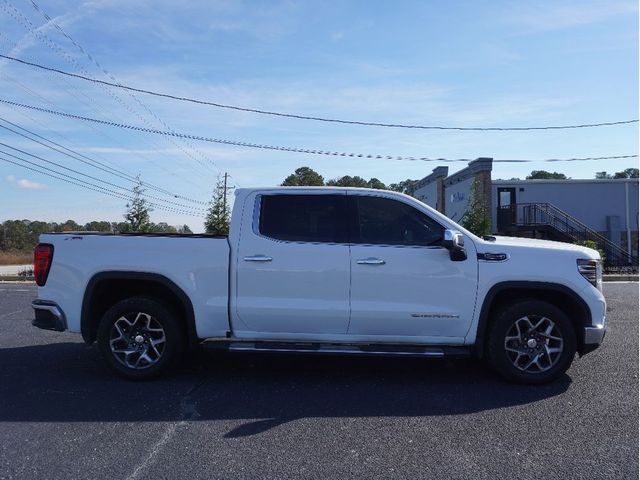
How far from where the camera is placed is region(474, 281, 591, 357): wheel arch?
5.75 metres

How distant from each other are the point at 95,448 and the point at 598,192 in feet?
110

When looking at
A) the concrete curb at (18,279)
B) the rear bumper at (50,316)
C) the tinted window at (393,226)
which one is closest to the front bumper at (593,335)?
the tinted window at (393,226)

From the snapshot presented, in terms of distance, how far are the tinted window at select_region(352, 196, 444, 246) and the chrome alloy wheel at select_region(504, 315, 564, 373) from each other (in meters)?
1.17

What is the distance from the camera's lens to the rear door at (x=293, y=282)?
5.76 metres

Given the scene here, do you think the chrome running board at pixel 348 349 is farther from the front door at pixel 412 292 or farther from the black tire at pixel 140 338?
the black tire at pixel 140 338

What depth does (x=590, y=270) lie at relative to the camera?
5.83m

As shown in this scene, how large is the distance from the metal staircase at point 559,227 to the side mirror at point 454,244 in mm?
24763

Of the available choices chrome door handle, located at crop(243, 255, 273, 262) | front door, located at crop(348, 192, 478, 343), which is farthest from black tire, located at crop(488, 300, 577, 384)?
chrome door handle, located at crop(243, 255, 273, 262)

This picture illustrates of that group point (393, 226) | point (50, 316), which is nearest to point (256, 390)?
point (393, 226)

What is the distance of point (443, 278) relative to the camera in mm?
5746

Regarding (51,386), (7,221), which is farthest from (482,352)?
(7,221)

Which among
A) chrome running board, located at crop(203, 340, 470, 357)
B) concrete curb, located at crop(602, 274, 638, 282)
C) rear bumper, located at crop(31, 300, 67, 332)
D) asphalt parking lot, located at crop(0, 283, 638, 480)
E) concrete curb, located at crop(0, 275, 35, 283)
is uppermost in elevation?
rear bumper, located at crop(31, 300, 67, 332)

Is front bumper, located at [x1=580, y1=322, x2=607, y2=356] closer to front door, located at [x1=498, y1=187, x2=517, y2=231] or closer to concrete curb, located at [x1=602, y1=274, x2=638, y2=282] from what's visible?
concrete curb, located at [x1=602, y1=274, x2=638, y2=282]

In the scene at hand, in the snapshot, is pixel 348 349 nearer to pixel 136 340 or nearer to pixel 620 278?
pixel 136 340
